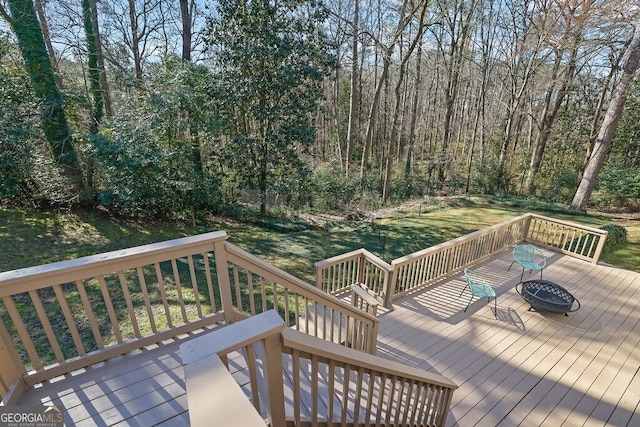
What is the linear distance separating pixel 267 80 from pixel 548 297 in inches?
317

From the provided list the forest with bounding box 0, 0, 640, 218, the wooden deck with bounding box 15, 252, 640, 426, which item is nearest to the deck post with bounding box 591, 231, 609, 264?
the wooden deck with bounding box 15, 252, 640, 426

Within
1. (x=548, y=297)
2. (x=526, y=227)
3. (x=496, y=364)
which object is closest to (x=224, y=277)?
(x=496, y=364)

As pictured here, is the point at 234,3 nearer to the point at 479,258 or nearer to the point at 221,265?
the point at 221,265

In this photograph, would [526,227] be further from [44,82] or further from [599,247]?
[44,82]

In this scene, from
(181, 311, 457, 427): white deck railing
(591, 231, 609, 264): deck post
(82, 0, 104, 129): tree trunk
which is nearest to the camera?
(181, 311, 457, 427): white deck railing

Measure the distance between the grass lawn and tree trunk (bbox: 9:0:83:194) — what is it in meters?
1.42

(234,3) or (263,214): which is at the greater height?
(234,3)

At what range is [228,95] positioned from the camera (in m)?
8.21

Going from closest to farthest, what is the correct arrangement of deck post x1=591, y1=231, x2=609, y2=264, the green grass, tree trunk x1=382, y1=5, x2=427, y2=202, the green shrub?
1. the green grass
2. deck post x1=591, y1=231, x2=609, y2=264
3. the green shrub
4. tree trunk x1=382, y1=5, x2=427, y2=202

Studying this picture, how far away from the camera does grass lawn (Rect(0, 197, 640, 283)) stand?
555 centimetres

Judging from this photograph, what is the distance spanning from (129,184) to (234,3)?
5.44m

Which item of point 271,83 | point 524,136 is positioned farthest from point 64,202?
point 524,136

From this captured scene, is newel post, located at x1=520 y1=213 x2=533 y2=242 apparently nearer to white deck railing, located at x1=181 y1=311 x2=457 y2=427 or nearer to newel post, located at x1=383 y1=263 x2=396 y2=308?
newel post, located at x1=383 y1=263 x2=396 y2=308

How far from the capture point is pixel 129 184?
657cm
